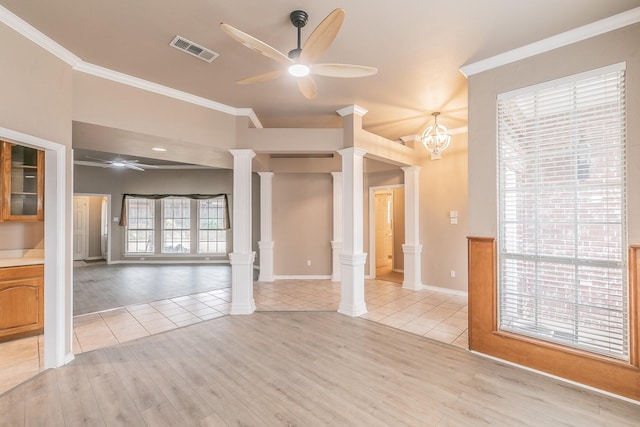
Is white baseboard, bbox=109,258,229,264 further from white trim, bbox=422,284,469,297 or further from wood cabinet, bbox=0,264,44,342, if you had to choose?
white trim, bbox=422,284,469,297

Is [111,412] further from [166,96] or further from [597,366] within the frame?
[597,366]

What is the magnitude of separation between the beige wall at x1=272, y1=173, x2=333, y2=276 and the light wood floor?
3.17 m

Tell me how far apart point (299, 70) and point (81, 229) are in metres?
10.2

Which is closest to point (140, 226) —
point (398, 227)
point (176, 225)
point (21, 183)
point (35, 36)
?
point (176, 225)

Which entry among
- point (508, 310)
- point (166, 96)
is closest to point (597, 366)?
point (508, 310)

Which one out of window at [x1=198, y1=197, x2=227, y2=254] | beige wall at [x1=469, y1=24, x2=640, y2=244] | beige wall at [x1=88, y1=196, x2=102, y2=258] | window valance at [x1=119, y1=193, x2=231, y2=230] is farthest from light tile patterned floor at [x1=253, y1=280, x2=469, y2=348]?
beige wall at [x1=88, y1=196, x2=102, y2=258]

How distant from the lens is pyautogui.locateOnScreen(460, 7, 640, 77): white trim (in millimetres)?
2238

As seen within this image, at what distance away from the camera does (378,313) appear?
164 inches

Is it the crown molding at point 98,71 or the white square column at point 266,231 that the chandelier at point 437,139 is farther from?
the white square column at point 266,231

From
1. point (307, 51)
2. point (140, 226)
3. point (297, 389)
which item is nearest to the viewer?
point (307, 51)

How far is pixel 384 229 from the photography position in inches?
312

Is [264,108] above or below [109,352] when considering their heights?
above

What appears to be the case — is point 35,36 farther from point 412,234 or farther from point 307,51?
point 412,234

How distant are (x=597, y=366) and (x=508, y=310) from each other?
695mm
